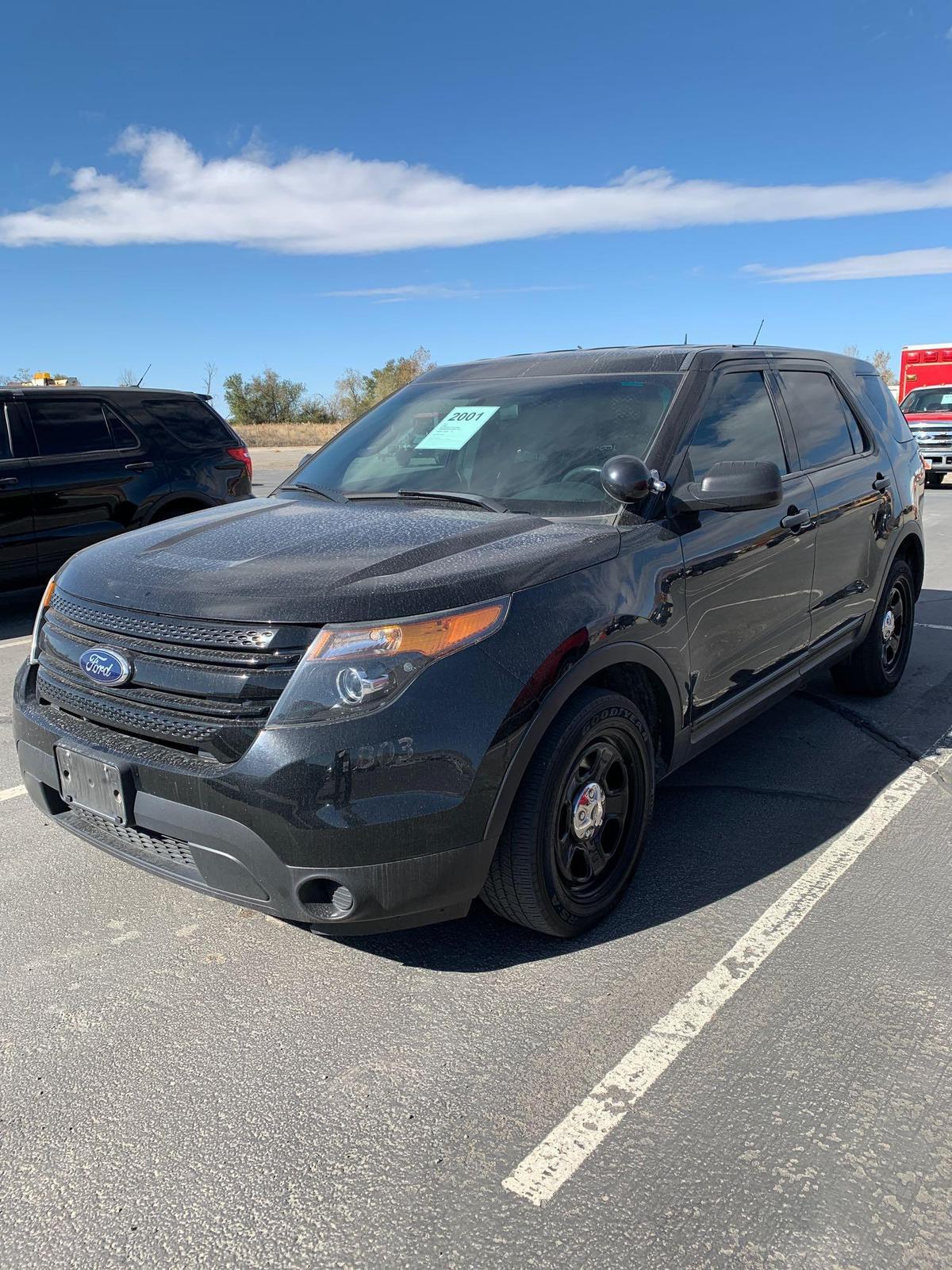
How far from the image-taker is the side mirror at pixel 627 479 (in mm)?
3051

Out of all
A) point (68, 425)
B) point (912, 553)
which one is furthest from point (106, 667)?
point (68, 425)

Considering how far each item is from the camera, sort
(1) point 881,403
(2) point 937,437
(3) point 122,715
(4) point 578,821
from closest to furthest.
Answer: (3) point 122,715
(4) point 578,821
(1) point 881,403
(2) point 937,437

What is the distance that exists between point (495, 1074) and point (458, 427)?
7.76ft

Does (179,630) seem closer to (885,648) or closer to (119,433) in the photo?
(885,648)

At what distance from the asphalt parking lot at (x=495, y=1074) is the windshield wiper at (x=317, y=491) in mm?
1526

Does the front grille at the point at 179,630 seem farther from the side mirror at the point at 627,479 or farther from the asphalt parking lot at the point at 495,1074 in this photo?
the side mirror at the point at 627,479

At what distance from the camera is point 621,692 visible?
3137mm

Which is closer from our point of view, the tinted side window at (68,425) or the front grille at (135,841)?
the front grille at (135,841)

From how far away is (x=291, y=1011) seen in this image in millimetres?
2676

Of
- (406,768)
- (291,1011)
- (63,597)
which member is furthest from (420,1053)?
(63,597)

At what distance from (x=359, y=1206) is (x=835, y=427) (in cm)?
401

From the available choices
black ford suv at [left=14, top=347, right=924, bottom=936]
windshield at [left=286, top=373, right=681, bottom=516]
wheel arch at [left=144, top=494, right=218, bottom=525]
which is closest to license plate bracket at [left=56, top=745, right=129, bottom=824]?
black ford suv at [left=14, top=347, right=924, bottom=936]

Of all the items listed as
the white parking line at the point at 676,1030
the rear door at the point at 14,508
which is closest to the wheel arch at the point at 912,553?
the white parking line at the point at 676,1030

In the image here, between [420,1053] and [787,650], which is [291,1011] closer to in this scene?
[420,1053]
